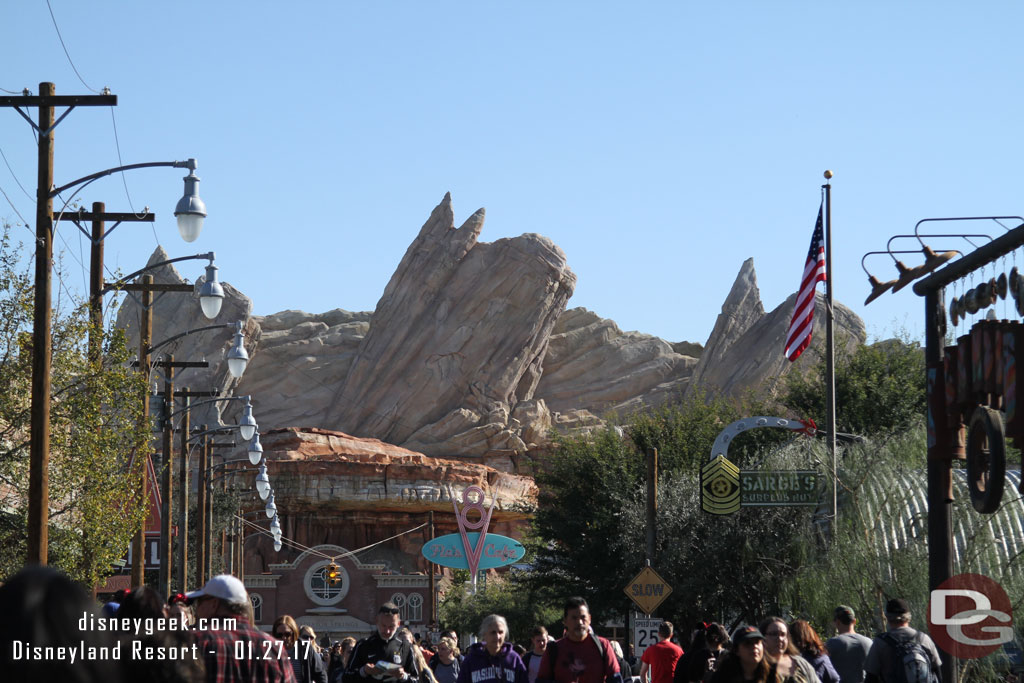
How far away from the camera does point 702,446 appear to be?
43.1 meters

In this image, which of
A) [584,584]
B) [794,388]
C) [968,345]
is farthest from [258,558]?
[968,345]

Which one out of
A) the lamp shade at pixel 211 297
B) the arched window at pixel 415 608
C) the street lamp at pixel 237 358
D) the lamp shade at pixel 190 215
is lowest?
the arched window at pixel 415 608

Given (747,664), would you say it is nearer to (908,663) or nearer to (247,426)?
(908,663)

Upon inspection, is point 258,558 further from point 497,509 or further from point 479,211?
point 479,211

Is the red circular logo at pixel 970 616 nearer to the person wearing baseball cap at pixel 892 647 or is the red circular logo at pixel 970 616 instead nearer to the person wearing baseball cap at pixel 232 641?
the person wearing baseball cap at pixel 892 647

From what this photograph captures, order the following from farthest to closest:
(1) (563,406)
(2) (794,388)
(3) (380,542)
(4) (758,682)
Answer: (1) (563,406), (3) (380,542), (2) (794,388), (4) (758,682)

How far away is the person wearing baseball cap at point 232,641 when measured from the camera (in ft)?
19.7

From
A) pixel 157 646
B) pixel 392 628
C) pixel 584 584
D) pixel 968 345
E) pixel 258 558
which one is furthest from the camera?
pixel 258 558

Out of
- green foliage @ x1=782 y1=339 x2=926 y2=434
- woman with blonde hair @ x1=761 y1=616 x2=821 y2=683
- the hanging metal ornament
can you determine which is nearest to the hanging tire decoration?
the hanging metal ornament

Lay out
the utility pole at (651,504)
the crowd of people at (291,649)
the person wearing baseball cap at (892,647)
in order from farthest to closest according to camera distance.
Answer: the utility pole at (651,504) < the person wearing baseball cap at (892,647) < the crowd of people at (291,649)

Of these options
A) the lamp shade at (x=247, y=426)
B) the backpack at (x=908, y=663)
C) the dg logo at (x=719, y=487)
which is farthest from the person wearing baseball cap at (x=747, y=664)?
the lamp shade at (x=247, y=426)

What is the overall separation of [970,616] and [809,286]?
10.0 metres

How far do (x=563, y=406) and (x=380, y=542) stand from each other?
3131cm

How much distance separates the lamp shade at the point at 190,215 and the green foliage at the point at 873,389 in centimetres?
3566
